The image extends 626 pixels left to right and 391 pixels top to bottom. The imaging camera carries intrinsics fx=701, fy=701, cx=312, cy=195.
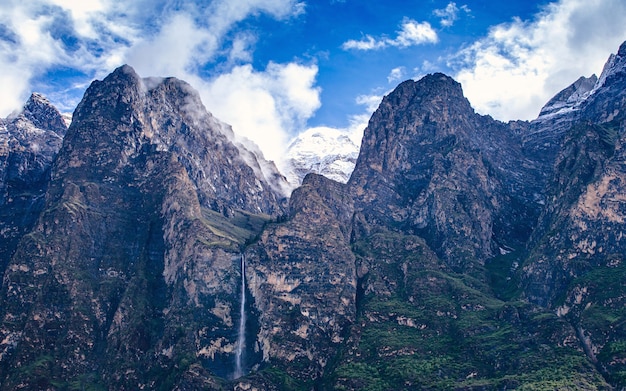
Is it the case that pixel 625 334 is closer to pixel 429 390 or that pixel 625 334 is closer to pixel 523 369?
pixel 523 369

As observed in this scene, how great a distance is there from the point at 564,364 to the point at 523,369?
11275 mm

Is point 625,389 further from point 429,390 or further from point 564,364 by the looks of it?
point 429,390

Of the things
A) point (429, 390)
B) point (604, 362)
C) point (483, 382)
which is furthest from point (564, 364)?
point (429, 390)

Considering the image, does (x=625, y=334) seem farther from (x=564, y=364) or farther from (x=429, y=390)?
(x=429, y=390)

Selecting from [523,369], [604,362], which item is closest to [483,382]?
[523,369]

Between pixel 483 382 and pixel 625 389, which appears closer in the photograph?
pixel 625 389

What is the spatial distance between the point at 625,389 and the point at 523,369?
27762 millimetres

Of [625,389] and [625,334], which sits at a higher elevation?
[625,334]

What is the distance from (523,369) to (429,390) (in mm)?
27281

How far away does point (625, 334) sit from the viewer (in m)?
200

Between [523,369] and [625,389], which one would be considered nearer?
[625,389]

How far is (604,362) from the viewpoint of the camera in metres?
196

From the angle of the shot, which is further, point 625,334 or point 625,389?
point 625,334

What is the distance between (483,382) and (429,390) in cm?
1526
